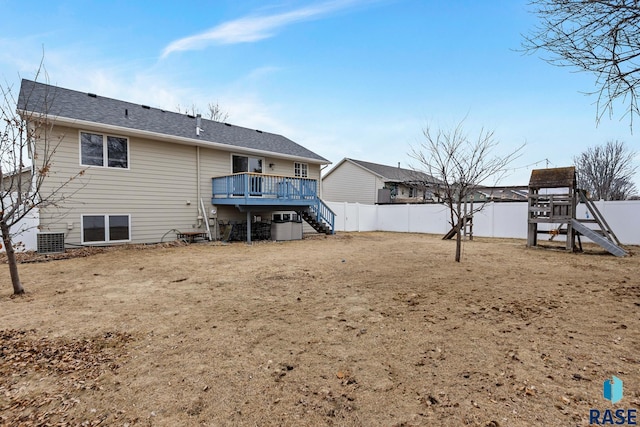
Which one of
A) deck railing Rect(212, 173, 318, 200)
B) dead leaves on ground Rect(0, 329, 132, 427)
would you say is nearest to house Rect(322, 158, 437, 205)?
deck railing Rect(212, 173, 318, 200)

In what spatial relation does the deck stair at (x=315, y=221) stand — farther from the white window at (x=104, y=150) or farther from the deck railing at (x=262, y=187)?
the white window at (x=104, y=150)

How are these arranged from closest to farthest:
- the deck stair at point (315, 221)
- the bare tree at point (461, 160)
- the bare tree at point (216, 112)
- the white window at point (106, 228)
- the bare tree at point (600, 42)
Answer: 1. the bare tree at point (600, 42)
2. the bare tree at point (461, 160)
3. the white window at point (106, 228)
4. the deck stair at point (315, 221)
5. the bare tree at point (216, 112)

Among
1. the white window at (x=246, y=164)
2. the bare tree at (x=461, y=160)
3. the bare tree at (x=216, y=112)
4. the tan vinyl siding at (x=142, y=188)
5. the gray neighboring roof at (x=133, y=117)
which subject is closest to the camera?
the bare tree at (x=461, y=160)

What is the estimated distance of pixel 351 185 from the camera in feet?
83.4

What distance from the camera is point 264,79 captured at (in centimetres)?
1330

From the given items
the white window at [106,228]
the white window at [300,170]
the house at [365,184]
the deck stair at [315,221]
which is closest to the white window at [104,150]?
the white window at [106,228]

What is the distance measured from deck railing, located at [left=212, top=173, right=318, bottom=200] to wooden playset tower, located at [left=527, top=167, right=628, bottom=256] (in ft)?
26.7

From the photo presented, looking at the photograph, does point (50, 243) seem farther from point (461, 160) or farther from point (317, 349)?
point (461, 160)

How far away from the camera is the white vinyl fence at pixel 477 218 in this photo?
37.2 feet

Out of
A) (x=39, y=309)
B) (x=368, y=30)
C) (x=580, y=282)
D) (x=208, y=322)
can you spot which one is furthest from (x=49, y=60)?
(x=580, y=282)

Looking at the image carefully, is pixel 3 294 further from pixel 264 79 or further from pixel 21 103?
pixel 264 79

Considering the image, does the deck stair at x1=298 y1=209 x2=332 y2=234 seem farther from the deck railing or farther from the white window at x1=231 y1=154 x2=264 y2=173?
the white window at x1=231 y1=154 x2=264 y2=173

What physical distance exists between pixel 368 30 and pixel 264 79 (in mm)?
5002

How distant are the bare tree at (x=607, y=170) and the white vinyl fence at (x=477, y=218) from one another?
12244 millimetres
